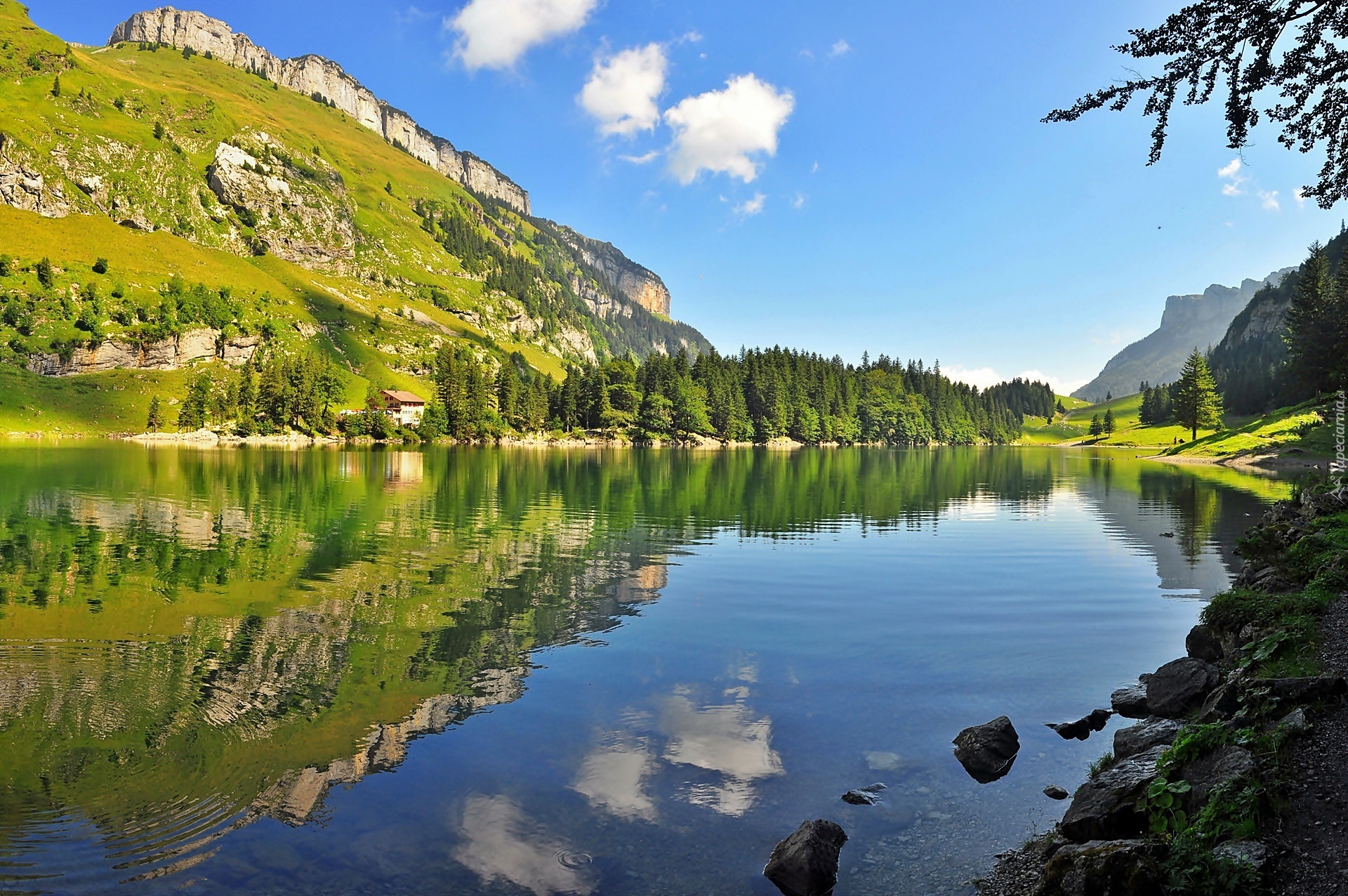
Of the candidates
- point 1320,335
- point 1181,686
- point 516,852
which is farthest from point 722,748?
point 1320,335

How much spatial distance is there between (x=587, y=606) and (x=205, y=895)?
16180 millimetres

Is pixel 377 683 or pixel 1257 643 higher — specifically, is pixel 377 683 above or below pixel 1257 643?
below

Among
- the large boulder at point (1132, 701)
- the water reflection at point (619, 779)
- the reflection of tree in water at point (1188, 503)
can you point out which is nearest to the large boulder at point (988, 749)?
the large boulder at point (1132, 701)

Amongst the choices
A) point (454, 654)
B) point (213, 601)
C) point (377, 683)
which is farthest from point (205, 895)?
point (213, 601)

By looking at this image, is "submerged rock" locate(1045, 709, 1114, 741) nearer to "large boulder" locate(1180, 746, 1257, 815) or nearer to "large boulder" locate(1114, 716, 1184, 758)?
"large boulder" locate(1114, 716, 1184, 758)

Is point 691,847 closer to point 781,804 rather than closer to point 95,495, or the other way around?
point 781,804

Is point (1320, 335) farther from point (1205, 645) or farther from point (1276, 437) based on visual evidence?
point (1205, 645)

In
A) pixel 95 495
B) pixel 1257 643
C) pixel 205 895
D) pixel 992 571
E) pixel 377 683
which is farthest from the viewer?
pixel 95 495

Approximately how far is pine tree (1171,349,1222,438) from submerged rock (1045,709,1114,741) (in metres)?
181

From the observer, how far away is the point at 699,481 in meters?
81.2

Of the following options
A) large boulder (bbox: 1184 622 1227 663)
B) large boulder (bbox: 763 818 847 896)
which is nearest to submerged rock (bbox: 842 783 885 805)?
large boulder (bbox: 763 818 847 896)

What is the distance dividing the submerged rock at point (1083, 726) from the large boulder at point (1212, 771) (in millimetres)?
4550

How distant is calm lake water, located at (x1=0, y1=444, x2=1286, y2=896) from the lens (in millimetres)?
10406

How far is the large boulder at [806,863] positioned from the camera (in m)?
9.58
